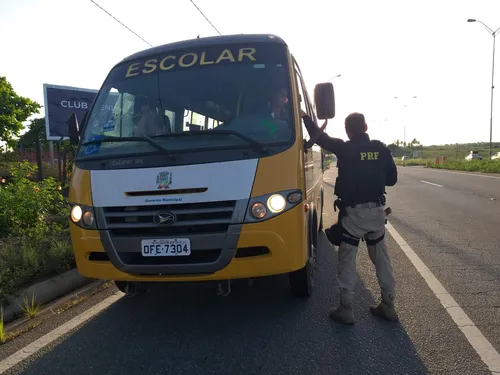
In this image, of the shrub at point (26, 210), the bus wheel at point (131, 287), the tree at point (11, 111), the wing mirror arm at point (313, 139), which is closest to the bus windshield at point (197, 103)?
the wing mirror arm at point (313, 139)

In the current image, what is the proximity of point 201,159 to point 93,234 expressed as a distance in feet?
3.66

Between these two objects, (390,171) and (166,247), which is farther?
(390,171)

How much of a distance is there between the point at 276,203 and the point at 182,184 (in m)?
0.75

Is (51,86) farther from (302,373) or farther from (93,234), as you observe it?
(302,373)

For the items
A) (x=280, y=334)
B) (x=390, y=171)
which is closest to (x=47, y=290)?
(x=280, y=334)

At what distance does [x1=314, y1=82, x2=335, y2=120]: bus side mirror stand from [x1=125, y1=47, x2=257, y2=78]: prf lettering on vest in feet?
2.31

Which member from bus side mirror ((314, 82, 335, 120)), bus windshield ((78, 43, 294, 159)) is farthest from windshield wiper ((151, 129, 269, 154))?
bus side mirror ((314, 82, 335, 120))

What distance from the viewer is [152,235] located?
3.27 metres

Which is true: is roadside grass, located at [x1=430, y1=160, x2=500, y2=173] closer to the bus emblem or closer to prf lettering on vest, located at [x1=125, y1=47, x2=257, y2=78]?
prf lettering on vest, located at [x1=125, y1=47, x2=257, y2=78]

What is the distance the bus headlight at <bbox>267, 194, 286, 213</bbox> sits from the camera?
316cm

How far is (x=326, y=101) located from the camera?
3.92m

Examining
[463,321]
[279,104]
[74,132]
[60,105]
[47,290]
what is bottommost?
[463,321]

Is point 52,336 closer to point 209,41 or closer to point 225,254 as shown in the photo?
point 225,254

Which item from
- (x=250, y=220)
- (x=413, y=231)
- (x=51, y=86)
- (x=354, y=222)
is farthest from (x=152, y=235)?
(x=51, y=86)
